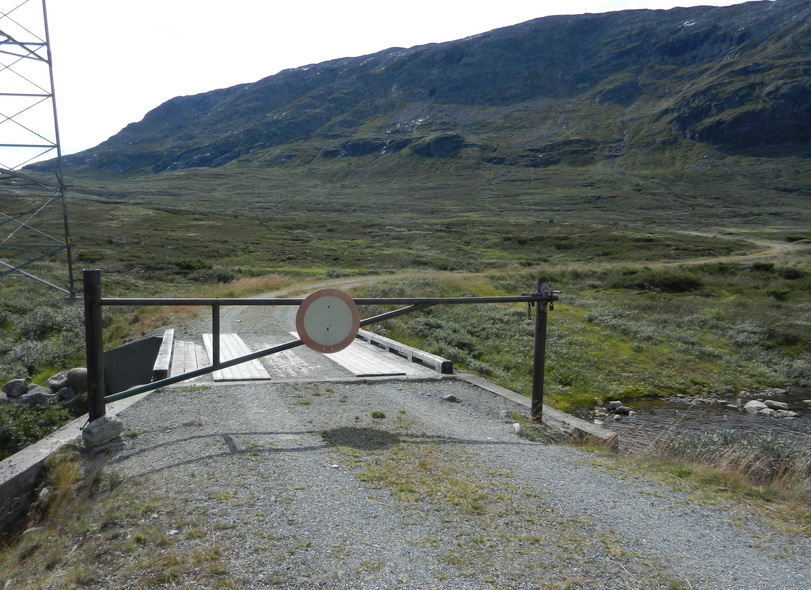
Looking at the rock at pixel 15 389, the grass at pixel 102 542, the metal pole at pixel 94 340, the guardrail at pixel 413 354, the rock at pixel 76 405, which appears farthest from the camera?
the rock at pixel 15 389

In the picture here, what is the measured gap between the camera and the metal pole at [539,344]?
7.80 m

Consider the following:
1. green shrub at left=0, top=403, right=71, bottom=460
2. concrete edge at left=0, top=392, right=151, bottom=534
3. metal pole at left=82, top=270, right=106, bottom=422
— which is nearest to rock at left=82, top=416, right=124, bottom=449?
metal pole at left=82, top=270, right=106, bottom=422

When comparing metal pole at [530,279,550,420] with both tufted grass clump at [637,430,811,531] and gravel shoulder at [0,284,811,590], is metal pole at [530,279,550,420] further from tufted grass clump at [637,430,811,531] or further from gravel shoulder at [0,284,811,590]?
tufted grass clump at [637,430,811,531]

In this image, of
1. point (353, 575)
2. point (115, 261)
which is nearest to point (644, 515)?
point (353, 575)

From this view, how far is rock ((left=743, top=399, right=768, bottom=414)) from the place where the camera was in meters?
13.9

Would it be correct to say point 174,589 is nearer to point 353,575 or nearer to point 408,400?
point 353,575

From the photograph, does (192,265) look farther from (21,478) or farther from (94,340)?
(21,478)

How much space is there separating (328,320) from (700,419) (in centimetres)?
1009

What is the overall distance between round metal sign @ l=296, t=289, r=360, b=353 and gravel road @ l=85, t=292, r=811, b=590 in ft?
3.44

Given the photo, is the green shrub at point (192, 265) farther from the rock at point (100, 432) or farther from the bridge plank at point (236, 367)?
the rock at point (100, 432)

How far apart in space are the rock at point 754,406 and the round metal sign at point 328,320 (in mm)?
11507

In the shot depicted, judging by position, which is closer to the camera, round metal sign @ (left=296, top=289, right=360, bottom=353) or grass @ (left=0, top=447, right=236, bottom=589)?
grass @ (left=0, top=447, right=236, bottom=589)

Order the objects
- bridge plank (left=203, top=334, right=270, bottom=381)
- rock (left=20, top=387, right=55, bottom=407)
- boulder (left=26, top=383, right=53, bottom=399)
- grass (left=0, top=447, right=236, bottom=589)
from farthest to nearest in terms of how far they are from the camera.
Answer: boulder (left=26, top=383, right=53, bottom=399), rock (left=20, top=387, right=55, bottom=407), bridge plank (left=203, top=334, right=270, bottom=381), grass (left=0, top=447, right=236, bottom=589)

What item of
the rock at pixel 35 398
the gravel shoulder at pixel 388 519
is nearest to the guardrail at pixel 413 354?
the gravel shoulder at pixel 388 519
